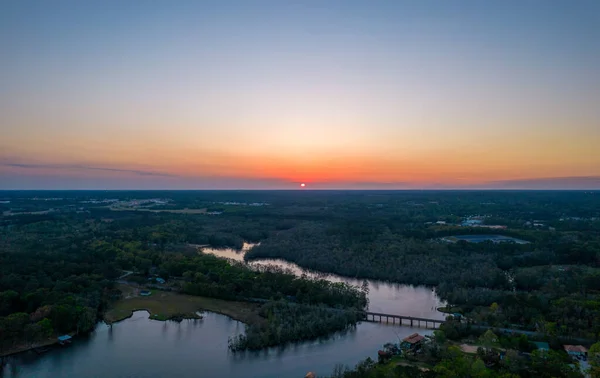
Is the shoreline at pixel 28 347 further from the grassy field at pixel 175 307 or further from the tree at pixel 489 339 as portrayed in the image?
the tree at pixel 489 339

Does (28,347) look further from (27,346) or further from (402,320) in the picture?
(402,320)

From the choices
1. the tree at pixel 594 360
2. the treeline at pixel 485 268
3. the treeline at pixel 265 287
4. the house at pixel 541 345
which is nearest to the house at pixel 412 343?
the treeline at pixel 485 268

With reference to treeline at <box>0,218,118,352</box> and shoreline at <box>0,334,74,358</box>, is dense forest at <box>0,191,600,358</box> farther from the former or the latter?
shoreline at <box>0,334,74,358</box>

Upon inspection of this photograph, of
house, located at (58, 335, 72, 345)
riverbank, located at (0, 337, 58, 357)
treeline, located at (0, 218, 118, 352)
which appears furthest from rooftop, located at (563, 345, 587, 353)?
riverbank, located at (0, 337, 58, 357)

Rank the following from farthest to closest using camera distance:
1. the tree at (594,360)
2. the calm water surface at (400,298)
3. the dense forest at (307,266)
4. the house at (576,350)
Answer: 1. the calm water surface at (400,298)
2. the dense forest at (307,266)
3. the house at (576,350)
4. the tree at (594,360)

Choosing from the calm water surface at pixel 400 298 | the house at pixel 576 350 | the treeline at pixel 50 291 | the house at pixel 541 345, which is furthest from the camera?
the calm water surface at pixel 400 298

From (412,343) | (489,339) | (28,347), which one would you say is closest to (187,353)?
(28,347)

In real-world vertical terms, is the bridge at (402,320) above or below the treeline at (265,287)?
below

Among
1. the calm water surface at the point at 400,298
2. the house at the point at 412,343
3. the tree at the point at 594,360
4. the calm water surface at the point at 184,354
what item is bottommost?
the calm water surface at the point at 184,354
